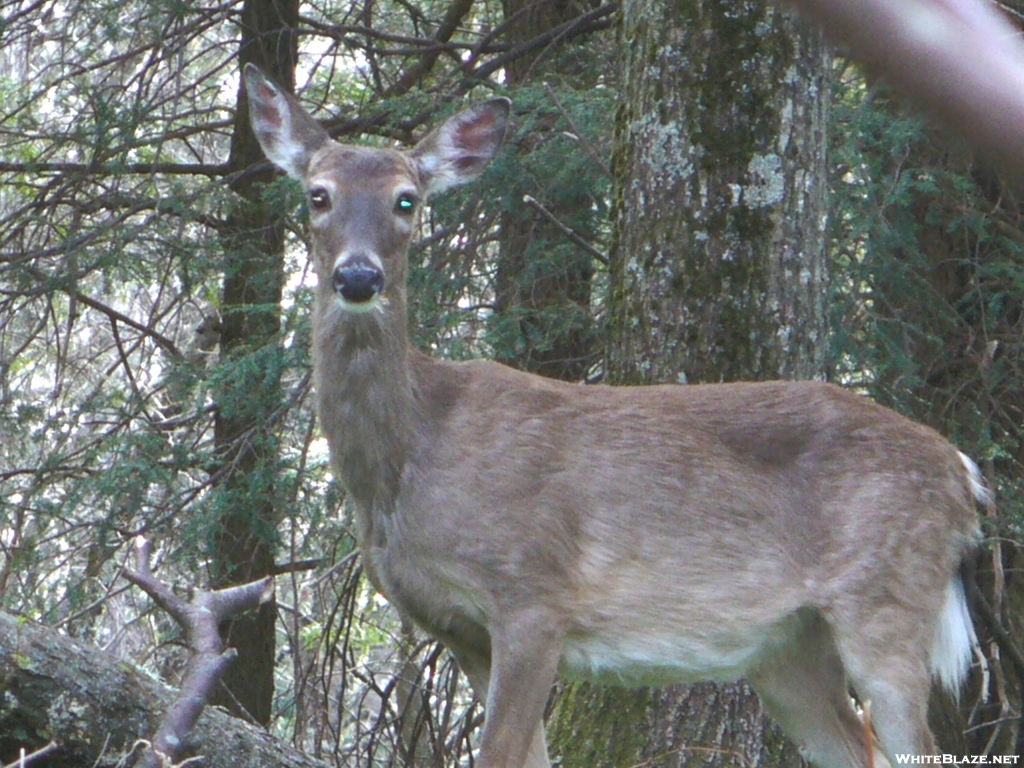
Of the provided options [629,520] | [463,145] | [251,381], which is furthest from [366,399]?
[251,381]

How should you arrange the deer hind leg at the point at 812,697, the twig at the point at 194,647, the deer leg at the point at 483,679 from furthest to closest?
the deer hind leg at the point at 812,697 < the deer leg at the point at 483,679 < the twig at the point at 194,647

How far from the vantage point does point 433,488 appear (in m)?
4.59

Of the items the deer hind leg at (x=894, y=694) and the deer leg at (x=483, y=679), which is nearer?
the deer hind leg at (x=894, y=694)

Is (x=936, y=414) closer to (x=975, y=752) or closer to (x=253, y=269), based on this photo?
(x=975, y=752)

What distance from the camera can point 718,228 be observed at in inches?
203

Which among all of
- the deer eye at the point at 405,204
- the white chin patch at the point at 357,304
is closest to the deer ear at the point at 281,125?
the deer eye at the point at 405,204

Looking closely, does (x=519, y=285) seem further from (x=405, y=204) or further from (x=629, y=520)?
(x=629, y=520)

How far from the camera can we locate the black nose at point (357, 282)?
4.36 meters

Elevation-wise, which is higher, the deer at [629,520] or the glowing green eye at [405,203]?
the glowing green eye at [405,203]

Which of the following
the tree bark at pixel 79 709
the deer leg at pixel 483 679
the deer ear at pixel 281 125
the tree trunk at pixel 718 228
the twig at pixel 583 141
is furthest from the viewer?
the twig at pixel 583 141

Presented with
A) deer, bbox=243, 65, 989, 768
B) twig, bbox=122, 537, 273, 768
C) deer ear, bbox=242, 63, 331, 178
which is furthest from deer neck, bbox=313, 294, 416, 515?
twig, bbox=122, 537, 273, 768

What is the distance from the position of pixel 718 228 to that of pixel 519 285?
6.83 feet

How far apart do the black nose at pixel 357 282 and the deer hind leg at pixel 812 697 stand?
1948mm

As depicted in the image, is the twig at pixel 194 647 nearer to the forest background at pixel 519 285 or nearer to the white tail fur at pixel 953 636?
the forest background at pixel 519 285
